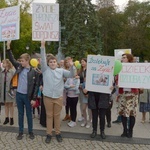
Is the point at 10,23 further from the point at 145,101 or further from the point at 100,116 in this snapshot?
the point at 145,101

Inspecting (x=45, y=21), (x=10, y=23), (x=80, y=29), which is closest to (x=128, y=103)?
(x=45, y=21)

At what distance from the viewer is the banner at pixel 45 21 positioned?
602cm

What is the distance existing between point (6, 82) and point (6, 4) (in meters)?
18.9

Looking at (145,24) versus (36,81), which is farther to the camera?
(145,24)

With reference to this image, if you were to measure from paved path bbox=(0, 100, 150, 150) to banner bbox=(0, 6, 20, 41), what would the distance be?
243cm

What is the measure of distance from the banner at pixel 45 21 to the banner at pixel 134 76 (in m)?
1.82

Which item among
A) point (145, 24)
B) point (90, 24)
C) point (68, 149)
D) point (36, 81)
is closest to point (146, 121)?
point (68, 149)

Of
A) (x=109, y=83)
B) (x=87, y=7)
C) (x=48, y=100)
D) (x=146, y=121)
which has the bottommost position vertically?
(x=146, y=121)

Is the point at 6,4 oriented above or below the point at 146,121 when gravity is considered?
above

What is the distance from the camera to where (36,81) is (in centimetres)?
538

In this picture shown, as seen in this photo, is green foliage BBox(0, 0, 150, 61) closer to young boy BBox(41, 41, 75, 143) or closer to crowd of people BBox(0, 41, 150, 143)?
crowd of people BBox(0, 41, 150, 143)

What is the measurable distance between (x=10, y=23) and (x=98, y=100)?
3.33 meters

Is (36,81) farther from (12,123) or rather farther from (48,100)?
(12,123)

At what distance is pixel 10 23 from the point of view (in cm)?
684
